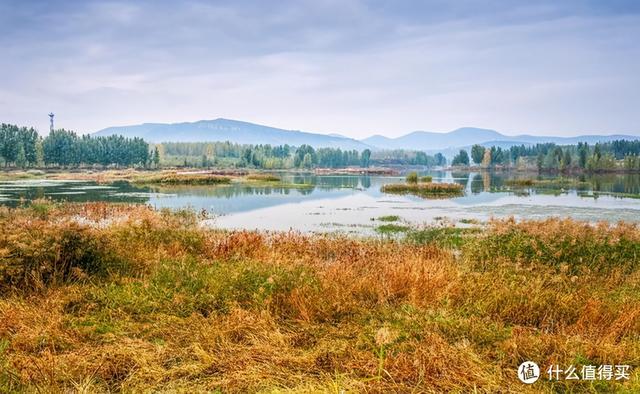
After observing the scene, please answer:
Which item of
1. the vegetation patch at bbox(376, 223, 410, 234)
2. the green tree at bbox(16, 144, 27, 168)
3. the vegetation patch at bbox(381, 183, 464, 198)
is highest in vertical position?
the green tree at bbox(16, 144, 27, 168)

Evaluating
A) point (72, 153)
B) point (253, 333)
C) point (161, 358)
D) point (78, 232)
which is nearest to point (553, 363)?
point (253, 333)

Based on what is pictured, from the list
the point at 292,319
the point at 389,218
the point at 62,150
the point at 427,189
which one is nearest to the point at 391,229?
the point at 389,218

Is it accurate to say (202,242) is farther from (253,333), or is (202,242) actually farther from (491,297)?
(491,297)

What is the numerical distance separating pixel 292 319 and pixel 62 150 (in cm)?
15276

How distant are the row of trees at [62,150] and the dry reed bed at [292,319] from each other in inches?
5331

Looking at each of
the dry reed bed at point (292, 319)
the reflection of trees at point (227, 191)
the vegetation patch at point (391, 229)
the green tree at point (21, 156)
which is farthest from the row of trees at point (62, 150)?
the dry reed bed at point (292, 319)

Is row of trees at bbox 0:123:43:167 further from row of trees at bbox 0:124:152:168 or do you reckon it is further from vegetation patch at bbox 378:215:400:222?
vegetation patch at bbox 378:215:400:222

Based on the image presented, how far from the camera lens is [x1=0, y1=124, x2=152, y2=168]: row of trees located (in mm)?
125750

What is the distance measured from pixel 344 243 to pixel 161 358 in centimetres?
1229

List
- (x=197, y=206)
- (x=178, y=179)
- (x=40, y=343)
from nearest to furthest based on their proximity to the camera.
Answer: (x=40, y=343) < (x=197, y=206) < (x=178, y=179)

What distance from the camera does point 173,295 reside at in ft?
29.5

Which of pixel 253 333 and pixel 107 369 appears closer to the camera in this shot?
pixel 107 369

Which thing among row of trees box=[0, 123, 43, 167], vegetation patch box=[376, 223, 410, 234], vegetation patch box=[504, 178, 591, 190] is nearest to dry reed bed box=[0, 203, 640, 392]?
vegetation patch box=[376, 223, 410, 234]

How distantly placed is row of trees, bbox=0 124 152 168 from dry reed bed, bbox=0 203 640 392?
13541 centimetres
